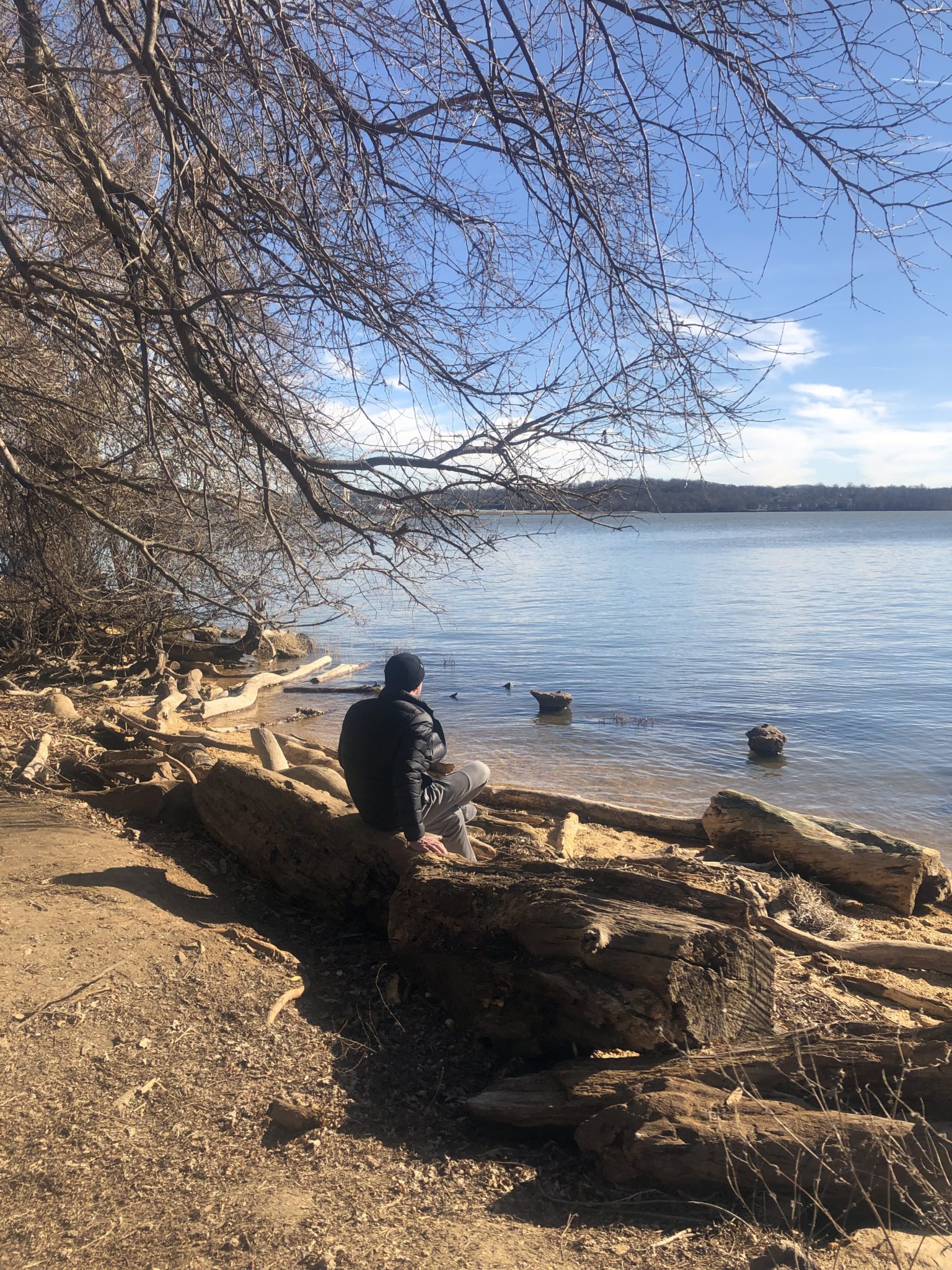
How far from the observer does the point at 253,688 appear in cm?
1656

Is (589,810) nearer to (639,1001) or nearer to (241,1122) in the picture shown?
(639,1001)

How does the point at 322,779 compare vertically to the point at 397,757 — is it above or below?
below

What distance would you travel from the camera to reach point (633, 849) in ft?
27.6

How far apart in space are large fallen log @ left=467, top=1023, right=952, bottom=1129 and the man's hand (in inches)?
65.8

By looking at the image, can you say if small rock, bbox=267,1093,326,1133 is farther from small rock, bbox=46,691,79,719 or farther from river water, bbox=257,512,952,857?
small rock, bbox=46,691,79,719

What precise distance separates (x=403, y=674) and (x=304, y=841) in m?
1.23

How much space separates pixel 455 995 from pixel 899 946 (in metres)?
3.46

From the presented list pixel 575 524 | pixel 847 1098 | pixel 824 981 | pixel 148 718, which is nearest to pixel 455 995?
pixel 847 1098

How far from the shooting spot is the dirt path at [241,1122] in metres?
2.83

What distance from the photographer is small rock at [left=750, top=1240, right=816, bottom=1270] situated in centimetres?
261

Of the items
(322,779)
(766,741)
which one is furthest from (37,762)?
(766,741)

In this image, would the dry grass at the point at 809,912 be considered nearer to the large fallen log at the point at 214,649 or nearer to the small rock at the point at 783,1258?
the small rock at the point at 783,1258

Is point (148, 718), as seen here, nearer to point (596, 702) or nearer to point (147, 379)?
point (147, 379)

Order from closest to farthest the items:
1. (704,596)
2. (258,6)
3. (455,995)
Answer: (258,6)
(455,995)
(704,596)
